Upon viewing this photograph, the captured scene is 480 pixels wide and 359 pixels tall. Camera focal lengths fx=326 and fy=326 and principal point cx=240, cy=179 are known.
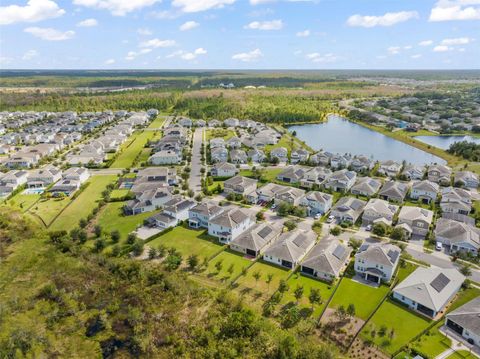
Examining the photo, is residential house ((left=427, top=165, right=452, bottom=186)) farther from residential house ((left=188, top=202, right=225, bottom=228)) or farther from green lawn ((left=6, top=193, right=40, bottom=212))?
green lawn ((left=6, top=193, right=40, bottom=212))

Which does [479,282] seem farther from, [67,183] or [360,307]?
[67,183]

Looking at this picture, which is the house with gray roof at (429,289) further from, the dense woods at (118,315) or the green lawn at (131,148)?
the green lawn at (131,148)

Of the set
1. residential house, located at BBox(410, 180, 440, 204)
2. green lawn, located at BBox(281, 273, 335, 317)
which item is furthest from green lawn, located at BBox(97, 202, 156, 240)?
residential house, located at BBox(410, 180, 440, 204)

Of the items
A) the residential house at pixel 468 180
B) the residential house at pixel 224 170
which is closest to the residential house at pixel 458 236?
the residential house at pixel 468 180

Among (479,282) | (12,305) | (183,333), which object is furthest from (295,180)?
(12,305)

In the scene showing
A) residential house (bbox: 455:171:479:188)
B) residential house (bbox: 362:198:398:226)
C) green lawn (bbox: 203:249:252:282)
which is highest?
residential house (bbox: 455:171:479:188)

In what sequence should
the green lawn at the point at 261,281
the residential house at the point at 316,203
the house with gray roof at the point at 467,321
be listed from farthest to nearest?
1. the residential house at the point at 316,203
2. the green lawn at the point at 261,281
3. the house with gray roof at the point at 467,321

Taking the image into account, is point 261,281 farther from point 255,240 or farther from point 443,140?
point 443,140
